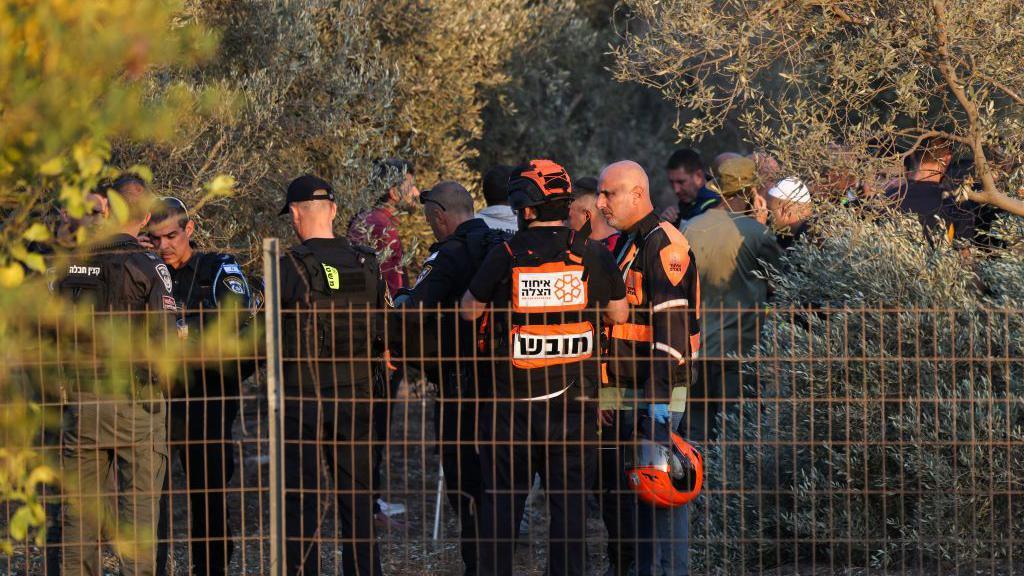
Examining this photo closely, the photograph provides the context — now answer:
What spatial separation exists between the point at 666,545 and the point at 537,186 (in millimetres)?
1887

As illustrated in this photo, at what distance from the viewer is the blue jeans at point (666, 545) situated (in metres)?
6.25

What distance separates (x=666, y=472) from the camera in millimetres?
6062

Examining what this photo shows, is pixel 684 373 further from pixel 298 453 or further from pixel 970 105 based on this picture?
pixel 970 105

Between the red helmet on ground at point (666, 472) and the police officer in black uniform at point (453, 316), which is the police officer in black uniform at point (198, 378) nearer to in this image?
the police officer in black uniform at point (453, 316)

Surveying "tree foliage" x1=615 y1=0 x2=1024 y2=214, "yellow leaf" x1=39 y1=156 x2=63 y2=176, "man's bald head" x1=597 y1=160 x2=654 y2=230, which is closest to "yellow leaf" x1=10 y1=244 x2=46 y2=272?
"yellow leaf" x1=39 y1=156 x2=63 y2=176

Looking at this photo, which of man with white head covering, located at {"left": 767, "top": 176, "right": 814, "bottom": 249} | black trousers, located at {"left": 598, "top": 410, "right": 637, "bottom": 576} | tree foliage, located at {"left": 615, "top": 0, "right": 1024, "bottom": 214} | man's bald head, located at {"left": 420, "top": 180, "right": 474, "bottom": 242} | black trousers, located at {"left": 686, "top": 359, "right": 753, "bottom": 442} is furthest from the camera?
black trousers, located at {"left": 686, "top": 359, "right": 753, "bottom": 442}

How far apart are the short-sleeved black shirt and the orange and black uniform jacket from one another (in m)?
0.26

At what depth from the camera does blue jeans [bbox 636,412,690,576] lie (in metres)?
6.25

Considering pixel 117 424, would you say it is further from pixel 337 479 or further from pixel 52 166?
pixel 52 166

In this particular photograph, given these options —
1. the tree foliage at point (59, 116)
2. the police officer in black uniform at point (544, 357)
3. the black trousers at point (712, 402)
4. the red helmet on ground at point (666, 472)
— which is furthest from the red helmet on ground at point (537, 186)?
the tree foliage at point (59, 116)

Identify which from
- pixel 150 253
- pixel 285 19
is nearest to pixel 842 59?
pixel 150 253

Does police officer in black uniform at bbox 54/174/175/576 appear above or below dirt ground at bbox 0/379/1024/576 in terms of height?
above

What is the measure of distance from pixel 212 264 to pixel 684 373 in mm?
2550

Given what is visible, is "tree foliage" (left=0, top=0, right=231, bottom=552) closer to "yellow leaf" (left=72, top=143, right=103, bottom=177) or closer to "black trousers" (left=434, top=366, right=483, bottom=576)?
"yellow leaf" (left=72, top=143, right=103, bottom=177)
